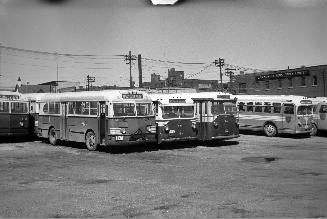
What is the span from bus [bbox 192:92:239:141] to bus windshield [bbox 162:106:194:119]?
0.86 metres

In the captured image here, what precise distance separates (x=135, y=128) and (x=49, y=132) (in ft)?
20.2

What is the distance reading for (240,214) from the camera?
7.16 metres

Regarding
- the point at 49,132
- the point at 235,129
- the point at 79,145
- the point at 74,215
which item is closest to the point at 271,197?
the point at 74,215

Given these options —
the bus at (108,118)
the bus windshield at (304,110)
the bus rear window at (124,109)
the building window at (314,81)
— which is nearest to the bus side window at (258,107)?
the bus windshield at (304,110)

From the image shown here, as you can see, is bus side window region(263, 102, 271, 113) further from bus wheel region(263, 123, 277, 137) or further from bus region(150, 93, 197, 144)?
bus region(150, 93, 197, 144)

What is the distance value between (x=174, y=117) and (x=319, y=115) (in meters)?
11.4

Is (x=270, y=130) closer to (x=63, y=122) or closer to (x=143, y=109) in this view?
(x=143, y=109)

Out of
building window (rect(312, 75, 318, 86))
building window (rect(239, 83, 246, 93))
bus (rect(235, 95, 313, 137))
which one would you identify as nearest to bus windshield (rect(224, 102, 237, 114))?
bus (rect(235, 95, 313, 137))

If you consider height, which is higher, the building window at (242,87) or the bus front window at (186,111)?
the building window at (242,87)

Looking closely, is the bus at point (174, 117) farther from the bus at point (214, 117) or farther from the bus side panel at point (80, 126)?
the bus side panel at point (80, 126)

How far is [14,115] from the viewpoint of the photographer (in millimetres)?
22141

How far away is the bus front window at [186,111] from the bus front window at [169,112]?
27cm

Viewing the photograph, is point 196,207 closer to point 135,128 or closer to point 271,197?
point 271,197

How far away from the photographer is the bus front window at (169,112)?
1877 cm
